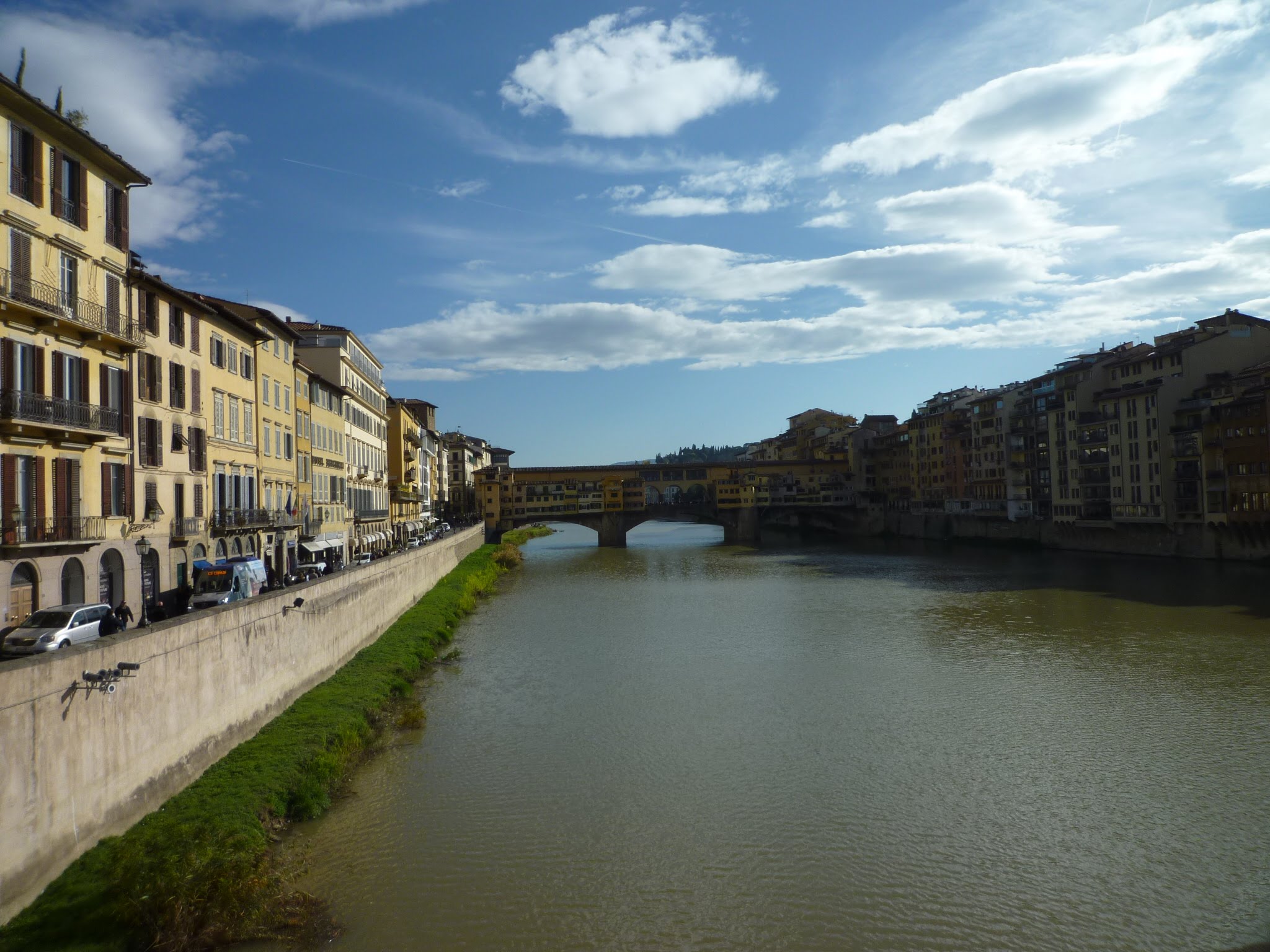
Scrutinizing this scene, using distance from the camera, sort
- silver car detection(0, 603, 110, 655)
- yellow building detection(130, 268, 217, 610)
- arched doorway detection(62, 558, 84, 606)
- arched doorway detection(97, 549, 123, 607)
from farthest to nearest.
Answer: yellow building detection(130, 268, 217, 610), arched doorway detection(97, 549, 123, 607), arched doorway detection(62, 558, 84, 606), silver car detection(0, 603, 110, 655)

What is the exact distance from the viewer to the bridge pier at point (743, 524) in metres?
94.2

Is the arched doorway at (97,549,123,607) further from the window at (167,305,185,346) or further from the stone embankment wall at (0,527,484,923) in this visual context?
the window at (167,305,185,346)

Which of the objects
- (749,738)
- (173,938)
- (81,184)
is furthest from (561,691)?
(81,184)

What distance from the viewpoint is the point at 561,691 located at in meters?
23.9

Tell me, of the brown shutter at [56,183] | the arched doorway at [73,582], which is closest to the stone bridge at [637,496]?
the arched doorway at [73,582]

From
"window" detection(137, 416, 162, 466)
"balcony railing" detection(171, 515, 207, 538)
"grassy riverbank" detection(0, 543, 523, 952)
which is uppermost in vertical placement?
"window" detection(137, 416, 162, 466)

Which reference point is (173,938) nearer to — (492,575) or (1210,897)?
(1210,897)

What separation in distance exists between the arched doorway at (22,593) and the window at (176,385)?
813cm

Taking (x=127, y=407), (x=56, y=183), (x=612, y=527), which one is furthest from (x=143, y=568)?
(x=612, y=527)

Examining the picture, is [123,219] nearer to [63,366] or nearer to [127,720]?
[63,366]

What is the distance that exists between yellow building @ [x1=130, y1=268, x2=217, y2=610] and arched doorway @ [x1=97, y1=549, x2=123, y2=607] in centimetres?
110

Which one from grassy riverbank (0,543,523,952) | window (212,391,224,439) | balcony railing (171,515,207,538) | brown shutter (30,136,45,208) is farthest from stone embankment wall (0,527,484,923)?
window (212,391,224,439)

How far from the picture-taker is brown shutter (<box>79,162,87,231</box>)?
63.3 feet

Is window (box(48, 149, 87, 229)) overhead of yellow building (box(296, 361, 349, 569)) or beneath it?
overhead
